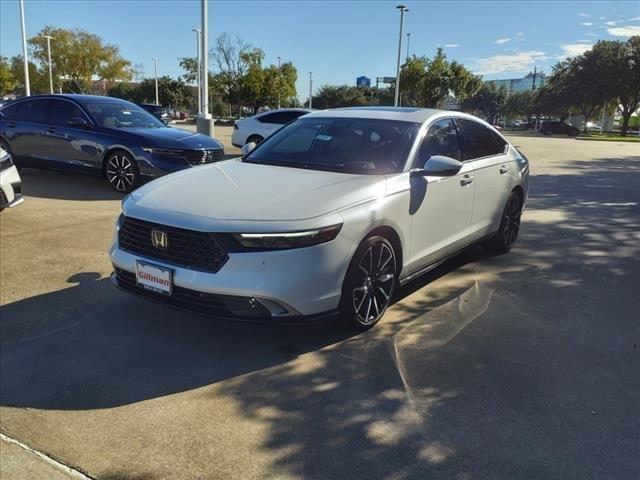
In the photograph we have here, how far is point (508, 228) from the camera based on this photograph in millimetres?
6367

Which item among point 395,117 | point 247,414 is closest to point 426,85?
point 395,117

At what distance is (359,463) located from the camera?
2713 mm

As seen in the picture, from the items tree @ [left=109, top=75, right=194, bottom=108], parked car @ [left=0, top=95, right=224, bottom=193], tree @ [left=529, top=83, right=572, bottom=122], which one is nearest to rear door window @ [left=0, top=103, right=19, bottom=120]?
parked car @ [left=0, top=95, right=224, bottom=193]

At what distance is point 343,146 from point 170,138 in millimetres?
5329

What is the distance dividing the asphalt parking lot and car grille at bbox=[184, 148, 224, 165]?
12.2 feet

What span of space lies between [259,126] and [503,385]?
13.2 metres

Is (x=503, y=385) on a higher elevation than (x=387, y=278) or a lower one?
lower

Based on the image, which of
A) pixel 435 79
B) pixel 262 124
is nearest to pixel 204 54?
pixel 262 124

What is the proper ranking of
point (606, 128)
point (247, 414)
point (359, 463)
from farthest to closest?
1. point (606, 128)
2. point (247, 414)
3. point (359, 463)

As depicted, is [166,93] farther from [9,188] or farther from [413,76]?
[9,188]

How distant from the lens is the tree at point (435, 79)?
4075cm

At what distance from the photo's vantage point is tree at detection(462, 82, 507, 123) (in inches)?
3824

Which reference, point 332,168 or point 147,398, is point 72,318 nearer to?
point 147,398

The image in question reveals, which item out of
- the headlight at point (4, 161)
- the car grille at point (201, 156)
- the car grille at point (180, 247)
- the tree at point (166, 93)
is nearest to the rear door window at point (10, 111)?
the car grille at point (201, 156)
